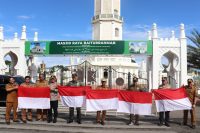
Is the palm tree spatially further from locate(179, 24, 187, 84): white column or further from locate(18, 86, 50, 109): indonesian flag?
locate(18, 86, 50, 109): indonesian flag

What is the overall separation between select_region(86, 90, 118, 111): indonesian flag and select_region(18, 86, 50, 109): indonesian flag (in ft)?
5.47

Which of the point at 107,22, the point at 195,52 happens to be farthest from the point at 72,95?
the point at 107,22

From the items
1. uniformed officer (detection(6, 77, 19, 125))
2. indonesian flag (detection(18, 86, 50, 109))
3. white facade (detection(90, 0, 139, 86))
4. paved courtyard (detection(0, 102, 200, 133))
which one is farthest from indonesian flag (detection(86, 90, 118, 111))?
white facade (detection(90, 0, 139, 86))

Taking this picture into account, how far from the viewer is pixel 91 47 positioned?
34.6 meters

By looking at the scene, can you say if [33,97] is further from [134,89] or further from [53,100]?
[134,89]

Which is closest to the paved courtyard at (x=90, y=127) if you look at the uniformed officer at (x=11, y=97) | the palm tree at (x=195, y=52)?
the uniformed officer at (x=11, y=97)

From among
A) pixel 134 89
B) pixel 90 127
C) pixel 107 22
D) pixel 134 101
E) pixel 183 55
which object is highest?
pixel 107 22

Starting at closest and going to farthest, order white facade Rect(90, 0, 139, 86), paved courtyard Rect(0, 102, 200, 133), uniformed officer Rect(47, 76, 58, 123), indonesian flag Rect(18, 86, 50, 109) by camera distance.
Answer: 1. paved courtyard Rect(0, 102, 200, 133)
2. uniformed officer Rect(47, 76, 58, 123)
3. indonesian flag Rect(18, 86, 50, 109)
4. white facade Rect(90, 0, 139, 86)

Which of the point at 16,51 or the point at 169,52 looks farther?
the point at 16,51

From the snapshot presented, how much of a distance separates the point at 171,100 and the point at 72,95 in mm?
3976

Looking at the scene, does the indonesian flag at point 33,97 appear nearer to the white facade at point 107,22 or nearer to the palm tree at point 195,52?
the palm tree at point 195,52

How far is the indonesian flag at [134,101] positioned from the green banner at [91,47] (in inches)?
722

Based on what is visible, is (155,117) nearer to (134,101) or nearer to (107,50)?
(134,101)

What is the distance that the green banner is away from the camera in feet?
111
